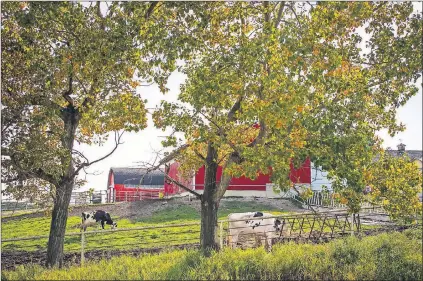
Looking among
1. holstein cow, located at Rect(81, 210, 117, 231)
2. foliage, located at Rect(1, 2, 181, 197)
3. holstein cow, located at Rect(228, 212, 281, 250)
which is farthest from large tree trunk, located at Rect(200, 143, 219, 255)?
holstein cow, located at Rect(81, 210, 117, 231)

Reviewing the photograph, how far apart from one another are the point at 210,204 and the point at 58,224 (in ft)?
6.54

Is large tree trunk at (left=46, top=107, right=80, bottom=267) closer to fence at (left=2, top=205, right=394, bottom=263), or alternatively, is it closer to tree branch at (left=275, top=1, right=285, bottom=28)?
fence at (left=2, top=205, right=394, bottom=263)

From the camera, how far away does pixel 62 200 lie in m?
6.27

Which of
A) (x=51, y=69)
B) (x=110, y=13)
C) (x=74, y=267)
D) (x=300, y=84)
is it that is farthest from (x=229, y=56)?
(x=74, y=267)

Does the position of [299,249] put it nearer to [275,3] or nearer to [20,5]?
[275,3]

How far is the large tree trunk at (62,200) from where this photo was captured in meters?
6.19

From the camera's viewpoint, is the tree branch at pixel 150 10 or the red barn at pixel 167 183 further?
the red barn at pixel 167 183

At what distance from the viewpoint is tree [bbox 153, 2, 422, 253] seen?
223 inches

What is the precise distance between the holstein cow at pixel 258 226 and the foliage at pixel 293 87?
103 centimetres

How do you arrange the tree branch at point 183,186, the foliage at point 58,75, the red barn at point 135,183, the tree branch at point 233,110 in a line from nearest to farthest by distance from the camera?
the foliage at point 58,75
the tree branch at point 233,110
the tree branch at point 183,186
the red barn at point 135,183

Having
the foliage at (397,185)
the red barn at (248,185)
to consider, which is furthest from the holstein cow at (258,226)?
the foliage at (397,185)

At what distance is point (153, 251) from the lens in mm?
6805

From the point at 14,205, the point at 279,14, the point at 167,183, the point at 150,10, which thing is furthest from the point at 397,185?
the point at 14,205

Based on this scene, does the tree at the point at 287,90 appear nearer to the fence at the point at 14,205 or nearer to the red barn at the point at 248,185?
the red barn at the point at 248,185
